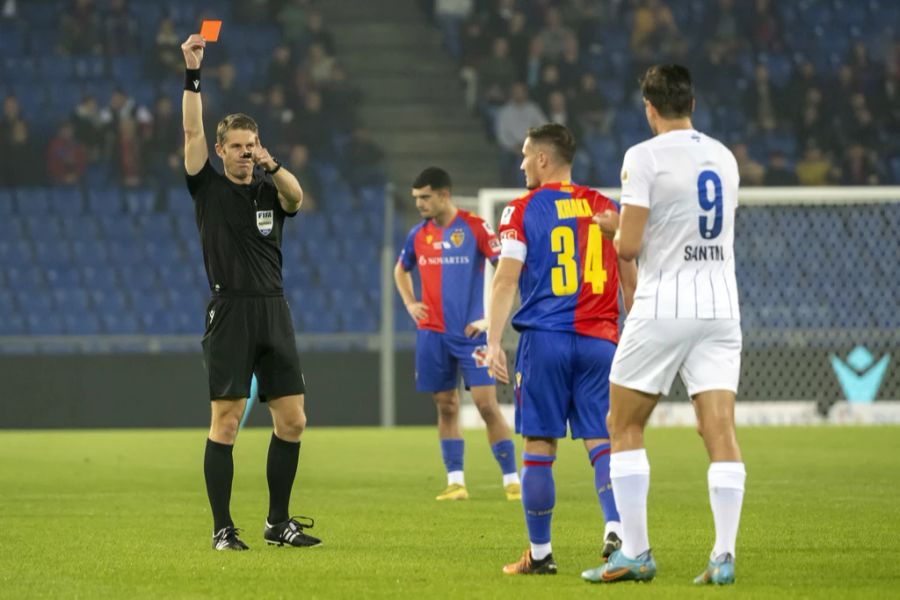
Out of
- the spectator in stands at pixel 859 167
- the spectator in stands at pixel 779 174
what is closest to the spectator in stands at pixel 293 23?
the spectator in stands at pixel 779 174

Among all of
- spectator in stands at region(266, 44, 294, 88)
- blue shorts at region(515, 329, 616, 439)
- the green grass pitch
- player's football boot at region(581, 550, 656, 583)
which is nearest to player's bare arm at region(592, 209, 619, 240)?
blue shorts at region(515, 329, 616, 439)

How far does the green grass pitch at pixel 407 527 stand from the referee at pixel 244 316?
0.29 meters

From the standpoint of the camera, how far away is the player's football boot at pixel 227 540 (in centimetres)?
696

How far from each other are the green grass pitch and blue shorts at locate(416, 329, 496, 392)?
0.72 metres

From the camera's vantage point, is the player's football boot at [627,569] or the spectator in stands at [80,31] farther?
the spectator in stands at [80,31]

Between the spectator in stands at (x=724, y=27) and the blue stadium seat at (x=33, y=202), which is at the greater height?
the spectator in stands at (x=724, y=27)

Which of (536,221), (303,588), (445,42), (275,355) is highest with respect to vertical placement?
(445,42)

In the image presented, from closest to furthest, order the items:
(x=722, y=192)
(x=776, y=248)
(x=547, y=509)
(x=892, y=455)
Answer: (x=722, y=192)
(x=547, y=509)
(x=892, y=455)
(x=776, y=248)

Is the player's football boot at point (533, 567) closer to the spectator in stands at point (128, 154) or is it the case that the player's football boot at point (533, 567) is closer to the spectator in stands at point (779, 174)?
the spectator in stands at point (128, 154)

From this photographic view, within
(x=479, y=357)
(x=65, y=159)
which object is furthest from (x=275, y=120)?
(x=479, y=357)

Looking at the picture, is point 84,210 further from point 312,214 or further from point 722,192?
point 722,192

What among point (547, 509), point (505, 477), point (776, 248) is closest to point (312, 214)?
point (776, 248)

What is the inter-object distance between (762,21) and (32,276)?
36.6 ft

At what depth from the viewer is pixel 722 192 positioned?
18.3ft
